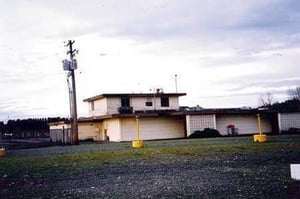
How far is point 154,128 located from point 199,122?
472 centimetres

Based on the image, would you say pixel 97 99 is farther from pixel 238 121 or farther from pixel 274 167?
pixel 274 167

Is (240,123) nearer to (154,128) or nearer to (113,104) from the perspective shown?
(154,128)

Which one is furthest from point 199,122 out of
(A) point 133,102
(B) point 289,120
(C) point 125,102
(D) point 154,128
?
(B) point 289,120

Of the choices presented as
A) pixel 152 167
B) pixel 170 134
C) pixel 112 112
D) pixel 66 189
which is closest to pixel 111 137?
pixel 112 112

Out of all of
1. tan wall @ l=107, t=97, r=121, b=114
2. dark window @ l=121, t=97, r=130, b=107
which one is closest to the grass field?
tan wall @ l=107, t=97, r=121, b=114

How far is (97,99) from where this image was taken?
47688 millimetres

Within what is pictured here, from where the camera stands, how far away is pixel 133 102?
4584 cm

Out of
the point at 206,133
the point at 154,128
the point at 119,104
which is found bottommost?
the point at 206,133

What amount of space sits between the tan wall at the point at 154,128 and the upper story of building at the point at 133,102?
229 centimetres

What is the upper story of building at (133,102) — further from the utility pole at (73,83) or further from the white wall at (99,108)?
the utility pole at (73,83)

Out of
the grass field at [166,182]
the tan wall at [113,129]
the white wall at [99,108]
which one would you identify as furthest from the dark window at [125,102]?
the grass field at [166,182]

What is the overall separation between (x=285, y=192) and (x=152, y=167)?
600 centimetres

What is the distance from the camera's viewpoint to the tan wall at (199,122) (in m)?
43.3

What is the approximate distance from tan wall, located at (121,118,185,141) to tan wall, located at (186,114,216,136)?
2202 millimetres
